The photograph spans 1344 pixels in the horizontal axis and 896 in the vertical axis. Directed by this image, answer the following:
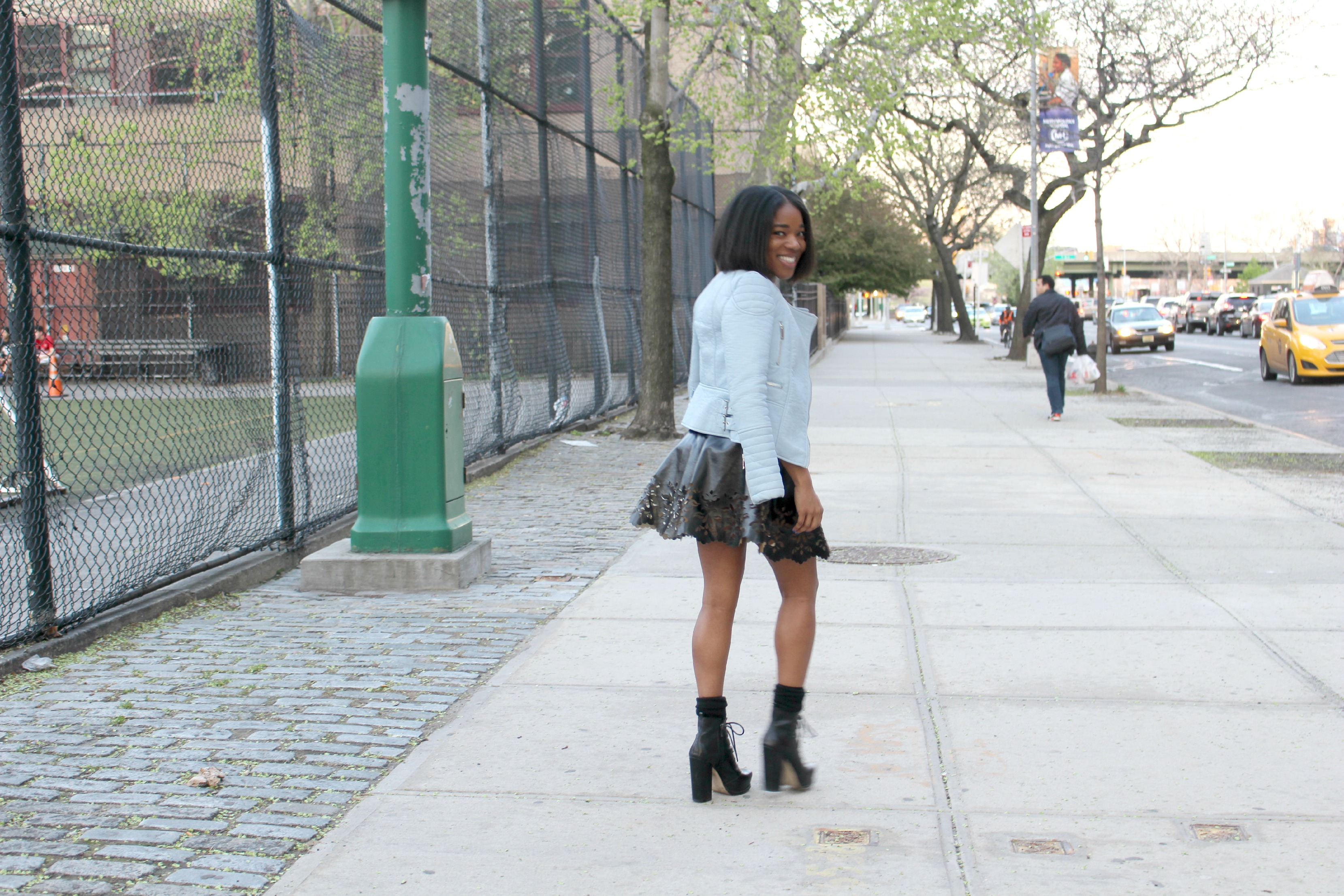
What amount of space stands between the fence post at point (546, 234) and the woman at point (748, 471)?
929 cm

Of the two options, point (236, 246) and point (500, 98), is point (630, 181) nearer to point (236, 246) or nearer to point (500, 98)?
point (500, 98)

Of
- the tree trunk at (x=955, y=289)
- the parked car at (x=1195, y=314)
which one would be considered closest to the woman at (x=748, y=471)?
the tree trunk at (x=955, y=289)

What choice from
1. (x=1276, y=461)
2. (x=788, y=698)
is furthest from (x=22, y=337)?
(x=1276, y=461)

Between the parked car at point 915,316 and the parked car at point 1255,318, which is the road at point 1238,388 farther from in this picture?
the parked car at point 915,316

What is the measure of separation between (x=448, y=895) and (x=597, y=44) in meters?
13.0

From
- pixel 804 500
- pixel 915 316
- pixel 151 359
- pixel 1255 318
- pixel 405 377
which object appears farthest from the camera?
pixel 915 316

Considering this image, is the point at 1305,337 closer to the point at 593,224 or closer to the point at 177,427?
the point at 593,224

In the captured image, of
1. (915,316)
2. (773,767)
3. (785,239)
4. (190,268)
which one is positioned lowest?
(773,767)

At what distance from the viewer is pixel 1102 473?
10.8 m

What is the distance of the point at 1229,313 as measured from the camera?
175 ft

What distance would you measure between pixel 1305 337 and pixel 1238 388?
1.34 m

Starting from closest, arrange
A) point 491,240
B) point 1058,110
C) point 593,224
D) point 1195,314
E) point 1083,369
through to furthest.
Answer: point 491,240, point 593,224, point 1083,369, point 1058,110, point 1195,314

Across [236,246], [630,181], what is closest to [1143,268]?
[630,181]

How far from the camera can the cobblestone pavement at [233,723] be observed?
11.0ft
